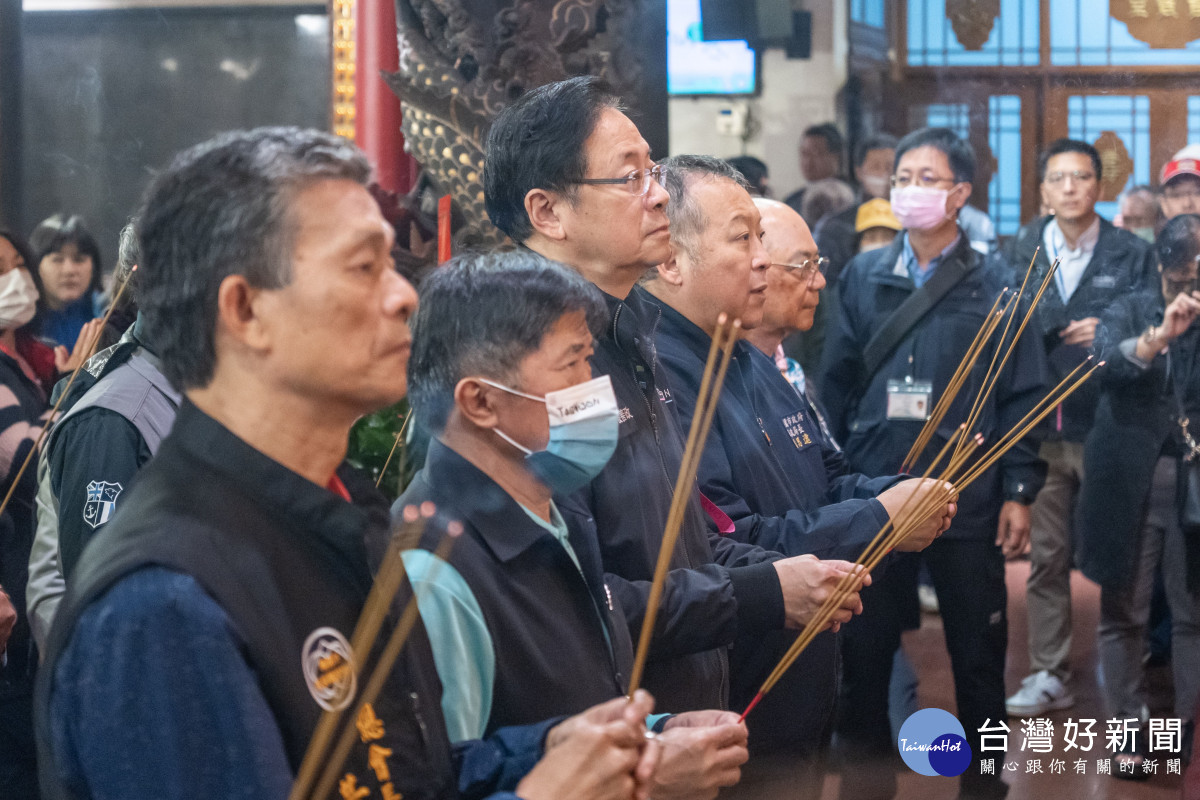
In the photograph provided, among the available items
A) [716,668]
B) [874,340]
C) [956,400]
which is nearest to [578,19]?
[874,340]

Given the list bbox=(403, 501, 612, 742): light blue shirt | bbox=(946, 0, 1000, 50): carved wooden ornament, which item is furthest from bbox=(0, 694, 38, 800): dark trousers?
bbox=(946, 0, 1000, 50): carved wooden ornament

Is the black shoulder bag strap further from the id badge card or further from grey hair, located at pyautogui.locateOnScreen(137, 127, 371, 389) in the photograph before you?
grey hair, located at pyautogui.locateOnScreen(137, 127, 371, 389)

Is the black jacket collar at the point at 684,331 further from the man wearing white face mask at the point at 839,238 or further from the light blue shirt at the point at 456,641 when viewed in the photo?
the man wearing white face mask at the point at 839,238

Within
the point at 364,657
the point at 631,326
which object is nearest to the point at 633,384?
the point at 631,326

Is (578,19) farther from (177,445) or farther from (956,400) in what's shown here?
(177,445)

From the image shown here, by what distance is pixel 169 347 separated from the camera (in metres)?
0.90

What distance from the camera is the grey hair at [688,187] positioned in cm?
198

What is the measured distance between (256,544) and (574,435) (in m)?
0.48

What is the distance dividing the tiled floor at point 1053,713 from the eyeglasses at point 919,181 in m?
1.38

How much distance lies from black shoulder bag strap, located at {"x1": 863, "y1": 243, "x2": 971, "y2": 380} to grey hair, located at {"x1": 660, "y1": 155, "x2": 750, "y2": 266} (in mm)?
970

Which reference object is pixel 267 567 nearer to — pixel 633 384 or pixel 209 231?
pixel 209 231

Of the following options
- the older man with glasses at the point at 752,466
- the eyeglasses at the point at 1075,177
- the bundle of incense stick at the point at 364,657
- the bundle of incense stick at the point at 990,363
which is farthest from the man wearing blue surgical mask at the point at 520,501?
the eyeglasses at the point at 1075,177

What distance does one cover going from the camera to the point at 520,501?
1.24m

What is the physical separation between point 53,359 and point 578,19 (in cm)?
146
